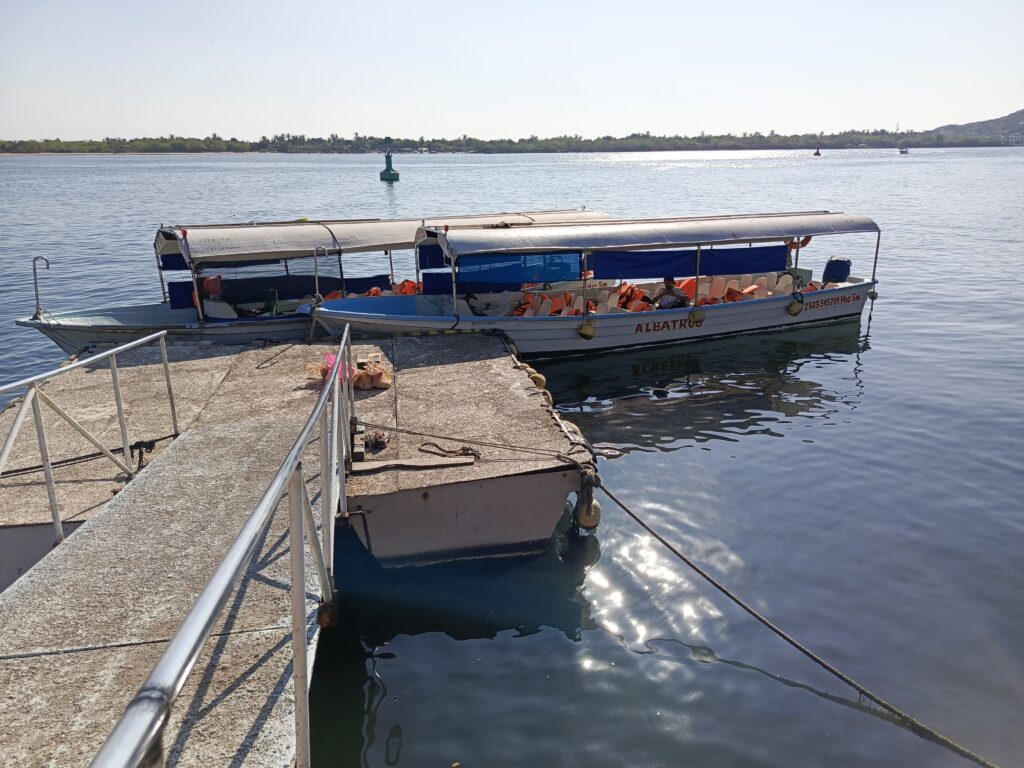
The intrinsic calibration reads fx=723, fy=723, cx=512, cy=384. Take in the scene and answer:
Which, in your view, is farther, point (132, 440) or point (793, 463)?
point (793, 463)

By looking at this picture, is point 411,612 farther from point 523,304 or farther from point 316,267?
point 523,304

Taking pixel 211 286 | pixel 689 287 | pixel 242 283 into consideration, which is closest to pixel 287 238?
pixel 242 283

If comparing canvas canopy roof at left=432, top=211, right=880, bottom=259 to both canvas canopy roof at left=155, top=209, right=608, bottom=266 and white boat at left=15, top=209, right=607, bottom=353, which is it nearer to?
canvas canopy roof at left=155, top=209, right=608, bottom=266

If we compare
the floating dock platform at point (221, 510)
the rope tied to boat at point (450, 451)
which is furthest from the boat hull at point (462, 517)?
the rope tied to boat at point (450, 451)

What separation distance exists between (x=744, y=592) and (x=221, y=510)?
225 inches

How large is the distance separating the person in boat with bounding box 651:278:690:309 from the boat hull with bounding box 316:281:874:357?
38cm

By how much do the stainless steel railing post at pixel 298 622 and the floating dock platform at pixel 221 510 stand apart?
23 cm

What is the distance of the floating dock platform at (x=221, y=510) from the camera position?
3.80 meters

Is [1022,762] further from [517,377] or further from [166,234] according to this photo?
[166,234]

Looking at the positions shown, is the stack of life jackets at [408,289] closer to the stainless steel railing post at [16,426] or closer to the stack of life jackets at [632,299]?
the stack of life jackets at [632,299]

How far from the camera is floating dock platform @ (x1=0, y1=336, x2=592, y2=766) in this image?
150 inches

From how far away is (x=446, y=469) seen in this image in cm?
810

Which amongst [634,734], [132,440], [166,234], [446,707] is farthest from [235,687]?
[166,234]

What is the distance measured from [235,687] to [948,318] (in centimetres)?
2236
